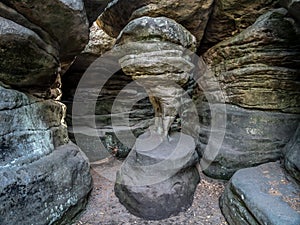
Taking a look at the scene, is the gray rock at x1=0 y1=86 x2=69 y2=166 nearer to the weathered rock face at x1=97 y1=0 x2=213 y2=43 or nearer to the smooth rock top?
the smooth rock top

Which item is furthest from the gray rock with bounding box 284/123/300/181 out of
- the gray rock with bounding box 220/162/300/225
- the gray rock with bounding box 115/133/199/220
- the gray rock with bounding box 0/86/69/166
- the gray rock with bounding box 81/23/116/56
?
the gray rock with bounding box 81/23/116/56

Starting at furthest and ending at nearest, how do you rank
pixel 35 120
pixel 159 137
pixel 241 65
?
pixel 241 65
pixel 159 137
pixel 35 120

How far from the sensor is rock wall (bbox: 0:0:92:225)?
240 cm

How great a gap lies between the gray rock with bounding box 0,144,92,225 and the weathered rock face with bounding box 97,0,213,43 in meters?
2.79

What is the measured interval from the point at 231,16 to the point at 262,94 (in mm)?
1638

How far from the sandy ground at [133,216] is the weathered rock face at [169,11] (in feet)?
9.88

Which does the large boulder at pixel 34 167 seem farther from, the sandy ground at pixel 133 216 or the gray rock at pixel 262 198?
the gray rock at pixel 262 198

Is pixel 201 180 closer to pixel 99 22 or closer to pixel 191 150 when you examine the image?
pixel 191 150

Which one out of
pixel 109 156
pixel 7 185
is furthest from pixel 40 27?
pixel 109 156

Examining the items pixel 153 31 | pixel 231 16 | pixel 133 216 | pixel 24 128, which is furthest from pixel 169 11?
pixel 133 216

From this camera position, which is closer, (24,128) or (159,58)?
(24,128)

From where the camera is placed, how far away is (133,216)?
3258mm

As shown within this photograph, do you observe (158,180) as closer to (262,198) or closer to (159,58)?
(262,198)

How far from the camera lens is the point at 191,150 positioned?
3748 mm
